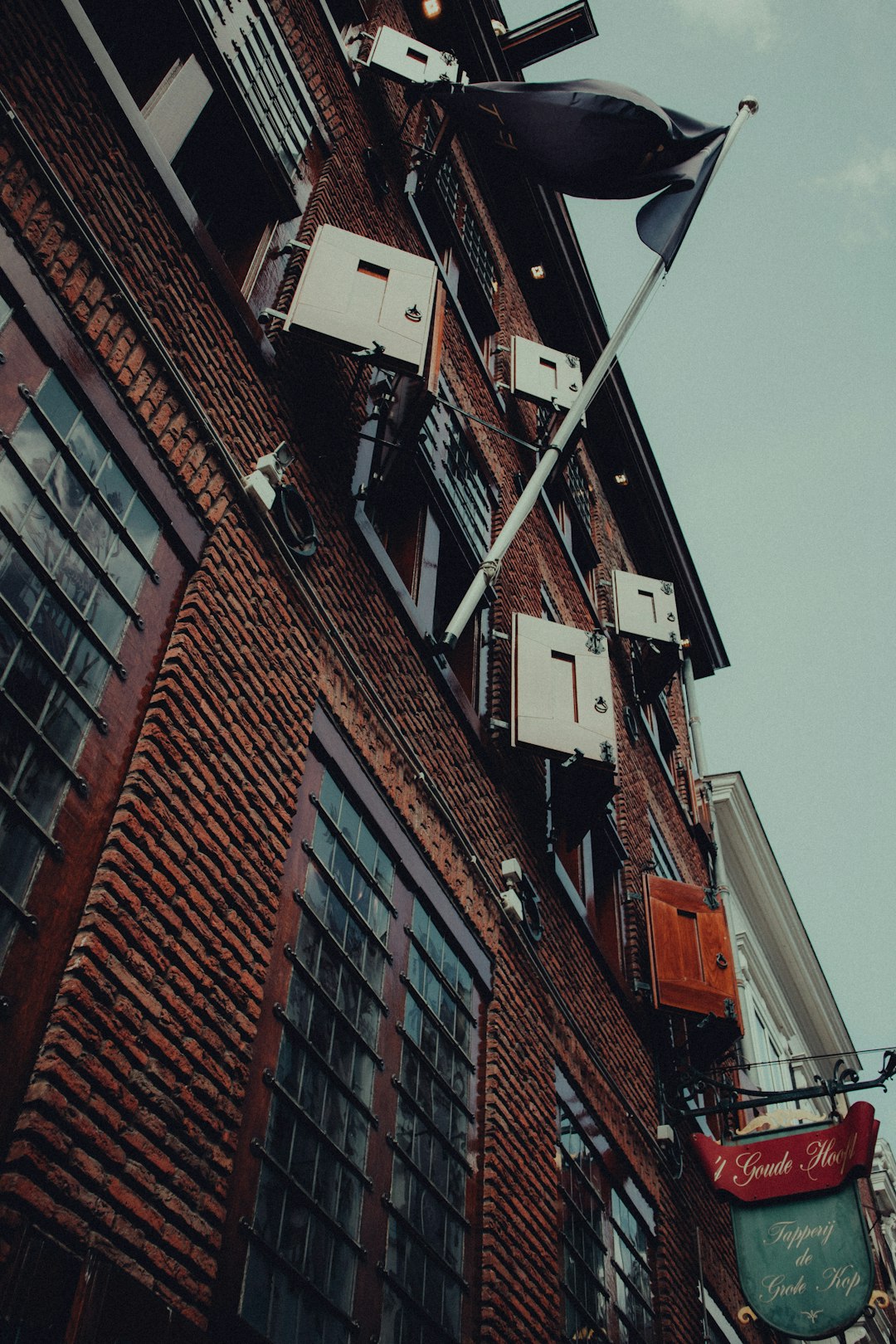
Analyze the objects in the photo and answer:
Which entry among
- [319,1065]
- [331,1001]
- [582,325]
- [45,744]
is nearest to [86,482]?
[45,744]

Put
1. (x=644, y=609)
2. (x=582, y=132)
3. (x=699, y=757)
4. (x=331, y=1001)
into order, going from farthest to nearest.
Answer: (x=699, y=757) < (x=644, y=609) < (x=582, y=132) < (x=331, y=1001)

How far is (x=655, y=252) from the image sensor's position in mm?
12094

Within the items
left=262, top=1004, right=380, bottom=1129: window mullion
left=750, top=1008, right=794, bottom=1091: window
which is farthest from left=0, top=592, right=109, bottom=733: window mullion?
left=750, top=1008, right=794, bottom=1091: window

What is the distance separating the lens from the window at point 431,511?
26.6 ft

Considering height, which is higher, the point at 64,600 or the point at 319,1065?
the point at 64,600

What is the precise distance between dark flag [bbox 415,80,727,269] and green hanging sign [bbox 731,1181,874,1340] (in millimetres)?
9238

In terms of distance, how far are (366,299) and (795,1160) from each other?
7681 mm

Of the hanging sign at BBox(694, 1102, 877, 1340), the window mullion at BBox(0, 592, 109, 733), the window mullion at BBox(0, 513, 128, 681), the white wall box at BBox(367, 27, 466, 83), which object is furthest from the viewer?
the white wall box at BBox(367, 27, 466, 83)

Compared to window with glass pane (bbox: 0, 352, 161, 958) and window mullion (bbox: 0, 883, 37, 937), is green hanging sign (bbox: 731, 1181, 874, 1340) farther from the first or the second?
window with glass pane (bbox: 0, 352, 161, 958)

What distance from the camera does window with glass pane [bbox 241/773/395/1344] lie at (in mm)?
4664

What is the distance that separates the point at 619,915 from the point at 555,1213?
16.7ft

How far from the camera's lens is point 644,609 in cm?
1536

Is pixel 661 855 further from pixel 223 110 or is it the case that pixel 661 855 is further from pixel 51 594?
pixel 51 594

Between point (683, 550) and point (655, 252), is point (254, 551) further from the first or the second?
point (683, 550)
